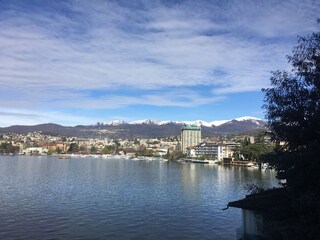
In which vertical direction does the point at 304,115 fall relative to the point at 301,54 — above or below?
below

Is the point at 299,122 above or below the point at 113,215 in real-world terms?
above

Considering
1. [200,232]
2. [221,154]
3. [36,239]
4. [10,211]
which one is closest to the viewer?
[36,239]

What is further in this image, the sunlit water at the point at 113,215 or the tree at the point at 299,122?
the sunlit water at the point at 113,215

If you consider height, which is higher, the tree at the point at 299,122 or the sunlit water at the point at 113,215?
the tree at the point at 299,122

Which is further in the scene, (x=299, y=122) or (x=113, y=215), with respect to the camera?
(x=113, y=215)

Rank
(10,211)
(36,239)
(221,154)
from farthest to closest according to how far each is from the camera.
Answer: (221,154) < (10,211) < (36,239)

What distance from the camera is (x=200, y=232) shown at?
27312 mm

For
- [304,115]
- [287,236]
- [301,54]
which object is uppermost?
[301,54]

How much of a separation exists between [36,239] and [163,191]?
92.0 feet

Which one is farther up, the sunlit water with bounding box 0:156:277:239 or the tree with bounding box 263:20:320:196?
the tree with bounding box 263:20:320:196

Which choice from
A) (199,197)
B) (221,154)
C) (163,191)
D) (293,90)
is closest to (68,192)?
(163,191)

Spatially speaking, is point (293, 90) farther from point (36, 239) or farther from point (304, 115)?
point (36, 239)

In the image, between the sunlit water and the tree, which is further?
the sunlit water

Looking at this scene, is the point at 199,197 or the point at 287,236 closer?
the point at 287,236
